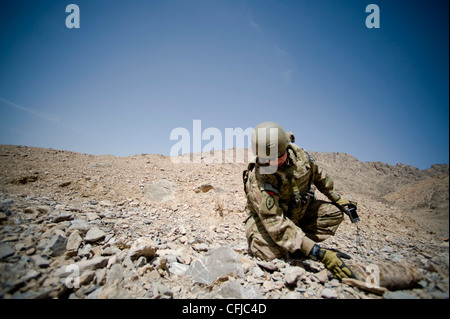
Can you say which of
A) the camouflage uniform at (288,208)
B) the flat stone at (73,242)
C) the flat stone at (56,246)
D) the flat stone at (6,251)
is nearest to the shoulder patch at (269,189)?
the camouflage uniform at (288,208)

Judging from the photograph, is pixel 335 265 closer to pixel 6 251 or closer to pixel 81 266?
pixel 81 266

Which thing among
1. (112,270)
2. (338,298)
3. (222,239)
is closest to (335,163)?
(222,239)

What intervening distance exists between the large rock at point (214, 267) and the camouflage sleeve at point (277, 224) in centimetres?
58

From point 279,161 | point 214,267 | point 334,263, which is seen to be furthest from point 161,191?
point 334,263

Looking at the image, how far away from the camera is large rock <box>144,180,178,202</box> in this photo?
17.3 feet

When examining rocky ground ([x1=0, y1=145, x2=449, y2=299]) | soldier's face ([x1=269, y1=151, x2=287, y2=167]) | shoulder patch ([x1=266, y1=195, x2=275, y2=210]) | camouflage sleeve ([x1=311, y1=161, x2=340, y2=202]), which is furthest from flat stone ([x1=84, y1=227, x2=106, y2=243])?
camouflage sleeve ([x1=311, y1=161, x2=340, y2=202])

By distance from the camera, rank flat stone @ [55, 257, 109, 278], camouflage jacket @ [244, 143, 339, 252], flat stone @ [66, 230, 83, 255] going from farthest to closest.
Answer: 1. camouflage jacket @ [244, 143, 339, 252]
2. flat stone @ [66, 230, 83, 255]
3. flat stone @ [55, 257, 109, 278]

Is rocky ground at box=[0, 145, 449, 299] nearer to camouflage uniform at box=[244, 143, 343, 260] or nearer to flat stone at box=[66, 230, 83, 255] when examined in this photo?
flat stone at box=[66, 230, 83, 255]

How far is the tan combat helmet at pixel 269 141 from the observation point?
257 cm

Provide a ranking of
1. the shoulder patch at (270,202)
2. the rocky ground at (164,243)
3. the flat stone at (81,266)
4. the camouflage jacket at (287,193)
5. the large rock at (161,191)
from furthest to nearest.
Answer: the large rock at (161,191), the shoulder patch at (270,202), the camouflage jacket at (287,193), the flat stone at (81,266), the rocky ground at (164,243)

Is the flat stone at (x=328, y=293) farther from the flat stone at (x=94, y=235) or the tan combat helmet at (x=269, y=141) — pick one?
the flat stone at (x=94, y=235)

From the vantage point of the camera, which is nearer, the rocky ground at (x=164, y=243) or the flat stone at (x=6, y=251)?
the rocky ground at (x=164, y=243)
